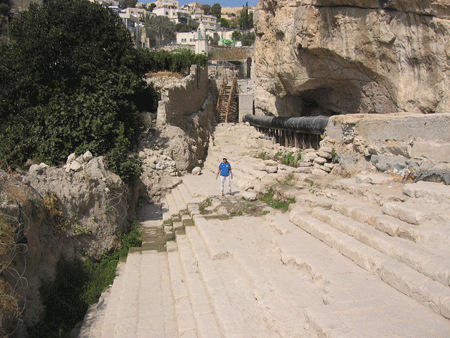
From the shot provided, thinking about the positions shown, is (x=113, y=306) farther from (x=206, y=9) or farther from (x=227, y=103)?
(x=206, y=9)

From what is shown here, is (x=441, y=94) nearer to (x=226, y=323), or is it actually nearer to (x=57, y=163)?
(x=226, y=323)

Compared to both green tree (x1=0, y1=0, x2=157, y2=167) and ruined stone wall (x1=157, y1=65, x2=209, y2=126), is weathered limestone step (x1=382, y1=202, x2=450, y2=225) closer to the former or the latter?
green tree (x1=0, y1=0, x2=157, y2=167)

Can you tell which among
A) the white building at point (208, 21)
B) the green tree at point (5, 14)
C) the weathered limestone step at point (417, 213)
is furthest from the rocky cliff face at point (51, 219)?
the white building at point (208, 21)

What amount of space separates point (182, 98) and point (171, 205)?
6.39 m

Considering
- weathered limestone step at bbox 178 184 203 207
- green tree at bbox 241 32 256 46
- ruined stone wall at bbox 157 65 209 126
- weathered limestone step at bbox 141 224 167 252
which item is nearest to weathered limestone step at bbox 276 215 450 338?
weathered limestone step at bbox 141 224 167 252

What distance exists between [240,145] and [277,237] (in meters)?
9.83

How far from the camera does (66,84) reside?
11.2 metres

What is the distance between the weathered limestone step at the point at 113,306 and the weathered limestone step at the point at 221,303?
145 centimetres

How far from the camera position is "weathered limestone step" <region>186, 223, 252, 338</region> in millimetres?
3361

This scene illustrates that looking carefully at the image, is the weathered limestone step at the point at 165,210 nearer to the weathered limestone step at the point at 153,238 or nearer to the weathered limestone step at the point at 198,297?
the weathered limestone step at the point at 153,238

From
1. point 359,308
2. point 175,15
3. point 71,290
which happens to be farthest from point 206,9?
point 359,308

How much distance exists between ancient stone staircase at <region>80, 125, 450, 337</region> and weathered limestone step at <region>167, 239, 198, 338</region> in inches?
0.6

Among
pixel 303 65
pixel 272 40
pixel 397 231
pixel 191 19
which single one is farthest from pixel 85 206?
pixel 191 19

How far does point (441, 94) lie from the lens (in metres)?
7.28
